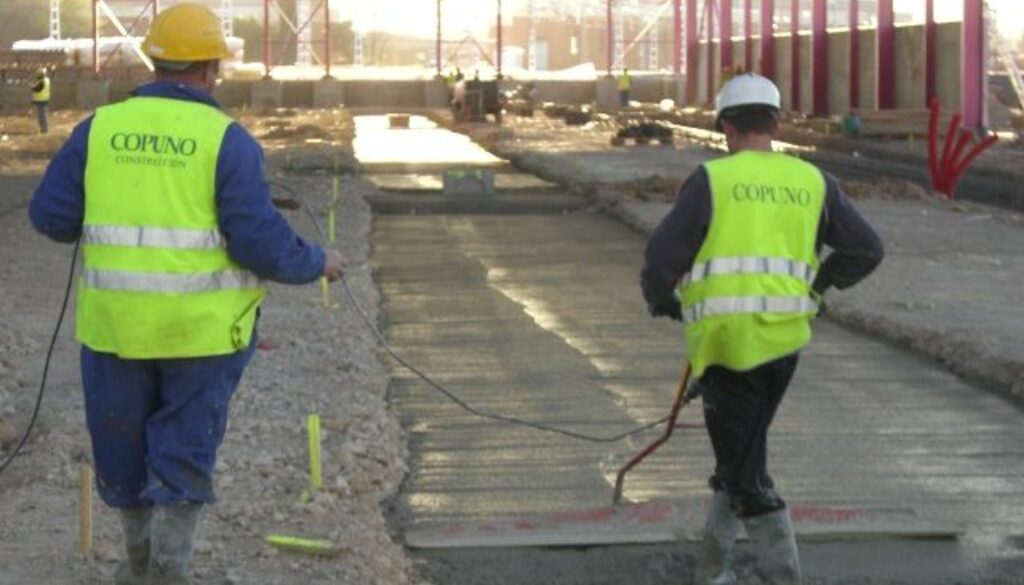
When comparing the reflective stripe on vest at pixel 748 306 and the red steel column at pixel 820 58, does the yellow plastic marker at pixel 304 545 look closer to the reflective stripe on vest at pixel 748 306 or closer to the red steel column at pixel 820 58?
the reflective stripe on vest at pixel 748 306

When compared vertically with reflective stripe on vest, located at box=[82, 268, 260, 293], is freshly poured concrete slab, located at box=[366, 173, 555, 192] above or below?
below

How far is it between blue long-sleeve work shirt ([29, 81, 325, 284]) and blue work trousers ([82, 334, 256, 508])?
0.35 m

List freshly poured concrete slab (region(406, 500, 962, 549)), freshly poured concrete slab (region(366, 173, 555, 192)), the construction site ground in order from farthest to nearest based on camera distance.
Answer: freshly poured concrete slab (region(366, 173, 555, 192))
freshly poured concrete slab (region(406, 500, 962, 549))
the construction site ground

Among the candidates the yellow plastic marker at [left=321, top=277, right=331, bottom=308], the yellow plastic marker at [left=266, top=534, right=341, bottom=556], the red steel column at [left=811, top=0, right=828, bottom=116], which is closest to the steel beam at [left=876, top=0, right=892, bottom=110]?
the red steel column at [left=811, top=0, right=828, bottom=116]

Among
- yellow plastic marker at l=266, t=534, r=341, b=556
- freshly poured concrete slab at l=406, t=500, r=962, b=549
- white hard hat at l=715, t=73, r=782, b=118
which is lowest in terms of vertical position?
freshly poured concrete slab at l=406, t=500, r=962, b=549

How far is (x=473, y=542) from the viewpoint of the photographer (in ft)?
28.7

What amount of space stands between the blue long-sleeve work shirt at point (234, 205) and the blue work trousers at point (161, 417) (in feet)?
1.15

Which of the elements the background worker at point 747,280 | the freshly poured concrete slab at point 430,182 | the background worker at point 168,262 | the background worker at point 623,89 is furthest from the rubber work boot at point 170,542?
the background worker at point 623,89

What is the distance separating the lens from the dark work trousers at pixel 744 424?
7406 millimetres

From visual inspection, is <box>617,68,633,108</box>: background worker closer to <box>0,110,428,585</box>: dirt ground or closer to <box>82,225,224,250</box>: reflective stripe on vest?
<box>0,110,428,585</box>: dirt ground

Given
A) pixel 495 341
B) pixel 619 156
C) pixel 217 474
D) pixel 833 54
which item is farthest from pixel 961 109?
pixel 217 474

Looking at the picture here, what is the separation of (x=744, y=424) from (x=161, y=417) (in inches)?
79.0

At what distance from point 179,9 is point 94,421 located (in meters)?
1.35

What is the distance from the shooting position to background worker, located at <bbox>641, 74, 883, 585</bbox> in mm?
7316
